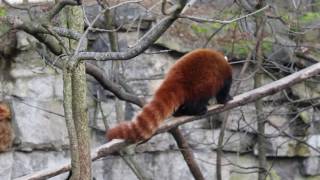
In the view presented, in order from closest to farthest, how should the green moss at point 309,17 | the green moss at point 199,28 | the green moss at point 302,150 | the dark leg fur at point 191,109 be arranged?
the dark leg fur at point 191,109, the green moss at point 309,17, the green moss at point 199,28, the green moss at point 302,150

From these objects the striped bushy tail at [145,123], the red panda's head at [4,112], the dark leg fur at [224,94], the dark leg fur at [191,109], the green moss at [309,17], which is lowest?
the striped bushy tail at [145,123]

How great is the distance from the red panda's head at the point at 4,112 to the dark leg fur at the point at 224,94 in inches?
104

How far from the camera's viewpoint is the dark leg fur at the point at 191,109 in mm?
3711

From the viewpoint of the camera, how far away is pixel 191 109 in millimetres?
3725

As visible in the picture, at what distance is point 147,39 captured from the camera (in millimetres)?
2283

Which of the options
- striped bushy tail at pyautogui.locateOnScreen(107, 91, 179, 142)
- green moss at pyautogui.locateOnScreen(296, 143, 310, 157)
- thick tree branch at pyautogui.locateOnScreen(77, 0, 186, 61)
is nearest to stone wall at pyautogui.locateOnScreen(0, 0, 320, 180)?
green moss at pyautogui.locateOnScreen(296, 143, 310, 157)

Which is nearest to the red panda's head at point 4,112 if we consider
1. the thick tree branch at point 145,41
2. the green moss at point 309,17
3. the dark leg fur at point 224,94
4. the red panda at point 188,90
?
the red panda at point 188,90

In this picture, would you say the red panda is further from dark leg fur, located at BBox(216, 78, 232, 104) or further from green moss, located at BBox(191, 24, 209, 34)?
green moss, located at BBox(191, 24, 209, 34)

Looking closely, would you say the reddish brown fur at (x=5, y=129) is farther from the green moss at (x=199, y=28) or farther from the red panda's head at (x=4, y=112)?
the green moss at (x=199, y=28)

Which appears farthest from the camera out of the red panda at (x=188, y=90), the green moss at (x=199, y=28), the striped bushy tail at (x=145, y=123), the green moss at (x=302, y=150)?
the green moss at (x=302, y=150)

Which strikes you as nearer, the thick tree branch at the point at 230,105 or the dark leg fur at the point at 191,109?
the thick tree branch at the point at 230,105

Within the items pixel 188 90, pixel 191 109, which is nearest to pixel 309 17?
pixel 188 90

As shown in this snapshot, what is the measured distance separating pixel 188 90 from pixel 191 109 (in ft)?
0.49

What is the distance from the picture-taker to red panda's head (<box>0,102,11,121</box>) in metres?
5.89
